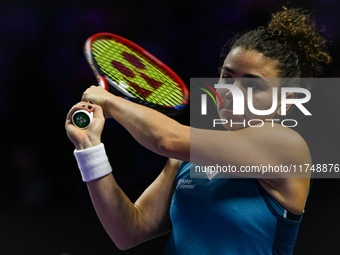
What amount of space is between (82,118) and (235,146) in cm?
39

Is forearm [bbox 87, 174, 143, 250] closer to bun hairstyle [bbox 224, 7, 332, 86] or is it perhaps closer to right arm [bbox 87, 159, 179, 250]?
right arm [bbox 87, 159, 179, 250]

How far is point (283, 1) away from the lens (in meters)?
1.74

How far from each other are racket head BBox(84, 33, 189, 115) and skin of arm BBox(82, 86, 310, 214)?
291 millimetres

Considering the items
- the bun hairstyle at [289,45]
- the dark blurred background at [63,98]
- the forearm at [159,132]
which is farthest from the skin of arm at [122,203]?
the dark blurred background at [63,98]

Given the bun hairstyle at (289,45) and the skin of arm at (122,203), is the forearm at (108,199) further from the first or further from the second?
the bun hairstyle at (289,45)

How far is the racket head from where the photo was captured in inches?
43.0

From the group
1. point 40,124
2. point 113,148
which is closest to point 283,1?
point 113,148

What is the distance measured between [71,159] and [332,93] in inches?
53.5

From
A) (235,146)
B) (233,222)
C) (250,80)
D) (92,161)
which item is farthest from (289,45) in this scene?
(92,161)

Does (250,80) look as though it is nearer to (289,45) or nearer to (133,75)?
(289,45)

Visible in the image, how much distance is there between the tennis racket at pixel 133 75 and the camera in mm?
1093

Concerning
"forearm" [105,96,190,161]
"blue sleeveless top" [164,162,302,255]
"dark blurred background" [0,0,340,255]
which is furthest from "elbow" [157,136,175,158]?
"dark blurred background" [0,0,340,255]

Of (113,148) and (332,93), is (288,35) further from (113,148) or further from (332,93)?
(113,148)

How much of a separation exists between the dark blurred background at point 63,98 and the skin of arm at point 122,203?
0.78 metres
